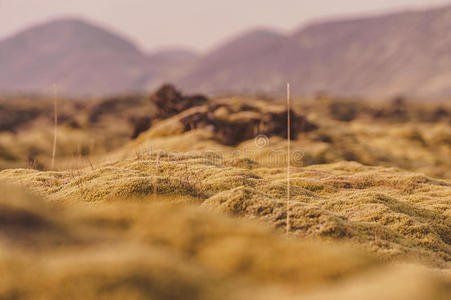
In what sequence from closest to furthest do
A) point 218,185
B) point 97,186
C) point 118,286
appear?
point 118,286, point 97,186, point 218,185

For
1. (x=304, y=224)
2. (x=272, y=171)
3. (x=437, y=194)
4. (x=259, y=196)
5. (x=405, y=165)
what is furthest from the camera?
(x=405, y=165)

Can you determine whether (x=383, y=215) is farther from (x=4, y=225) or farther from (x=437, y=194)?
(x=4, y=225)

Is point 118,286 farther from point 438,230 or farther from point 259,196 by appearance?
point 438,230

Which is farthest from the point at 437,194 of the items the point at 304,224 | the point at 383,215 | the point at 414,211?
the point at 304,224

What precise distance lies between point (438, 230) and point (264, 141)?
2155 centimetres

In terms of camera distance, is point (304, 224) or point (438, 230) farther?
point (438, 230)

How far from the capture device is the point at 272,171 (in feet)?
60.4

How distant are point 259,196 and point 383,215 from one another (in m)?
4.38

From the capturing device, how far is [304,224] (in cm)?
916

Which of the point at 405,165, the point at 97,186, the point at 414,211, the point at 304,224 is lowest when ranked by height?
the point at 405,165

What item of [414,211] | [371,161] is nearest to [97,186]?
[414,211]

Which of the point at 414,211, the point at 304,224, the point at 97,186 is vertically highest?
the point at 97,186

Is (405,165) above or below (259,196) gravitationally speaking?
below

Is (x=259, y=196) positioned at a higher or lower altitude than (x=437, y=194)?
higher
